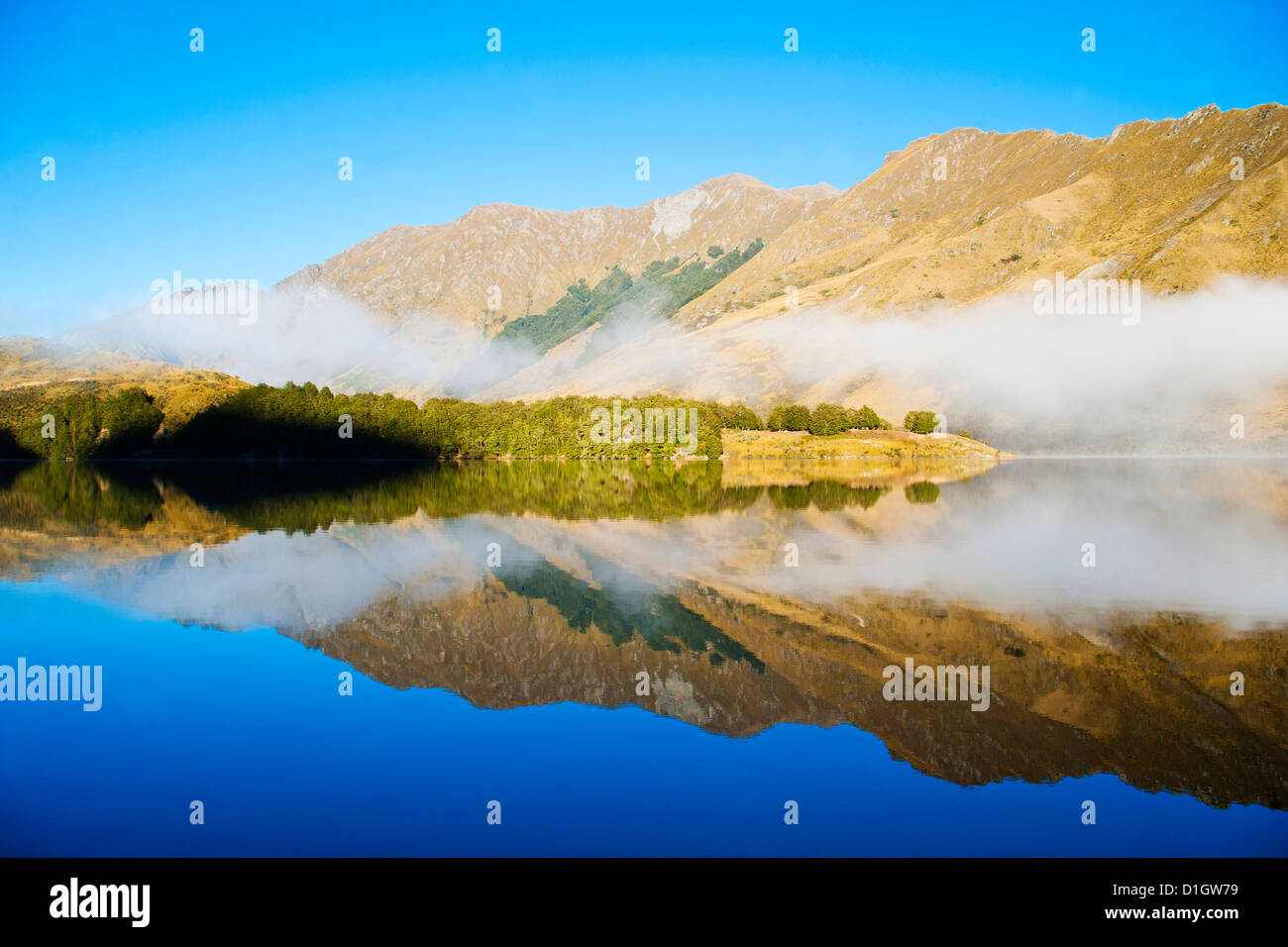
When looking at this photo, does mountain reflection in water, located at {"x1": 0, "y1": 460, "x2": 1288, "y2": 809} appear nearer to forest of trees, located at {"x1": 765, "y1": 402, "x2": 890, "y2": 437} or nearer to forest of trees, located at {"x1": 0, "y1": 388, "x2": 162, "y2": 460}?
forest of trees, located at {"x1": 0, "y1": 388, "x2": 162, "y2": 460}

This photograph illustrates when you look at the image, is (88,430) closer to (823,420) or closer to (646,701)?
(823,420)

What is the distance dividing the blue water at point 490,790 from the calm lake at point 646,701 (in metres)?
0.05

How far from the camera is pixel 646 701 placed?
1355 cm

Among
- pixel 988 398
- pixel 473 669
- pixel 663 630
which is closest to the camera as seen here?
pixel 473 669

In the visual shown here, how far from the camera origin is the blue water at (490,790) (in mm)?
8891

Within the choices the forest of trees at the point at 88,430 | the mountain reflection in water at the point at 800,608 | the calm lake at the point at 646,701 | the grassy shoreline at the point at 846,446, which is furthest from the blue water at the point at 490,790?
the forest of trees at the point at 88,430

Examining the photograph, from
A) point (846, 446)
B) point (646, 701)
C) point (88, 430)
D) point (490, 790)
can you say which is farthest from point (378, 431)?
point (490, 790)

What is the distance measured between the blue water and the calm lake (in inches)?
1.9

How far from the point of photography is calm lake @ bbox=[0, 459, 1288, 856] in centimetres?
930

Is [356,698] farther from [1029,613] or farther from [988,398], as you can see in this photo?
[988,398]

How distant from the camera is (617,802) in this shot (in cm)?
978
